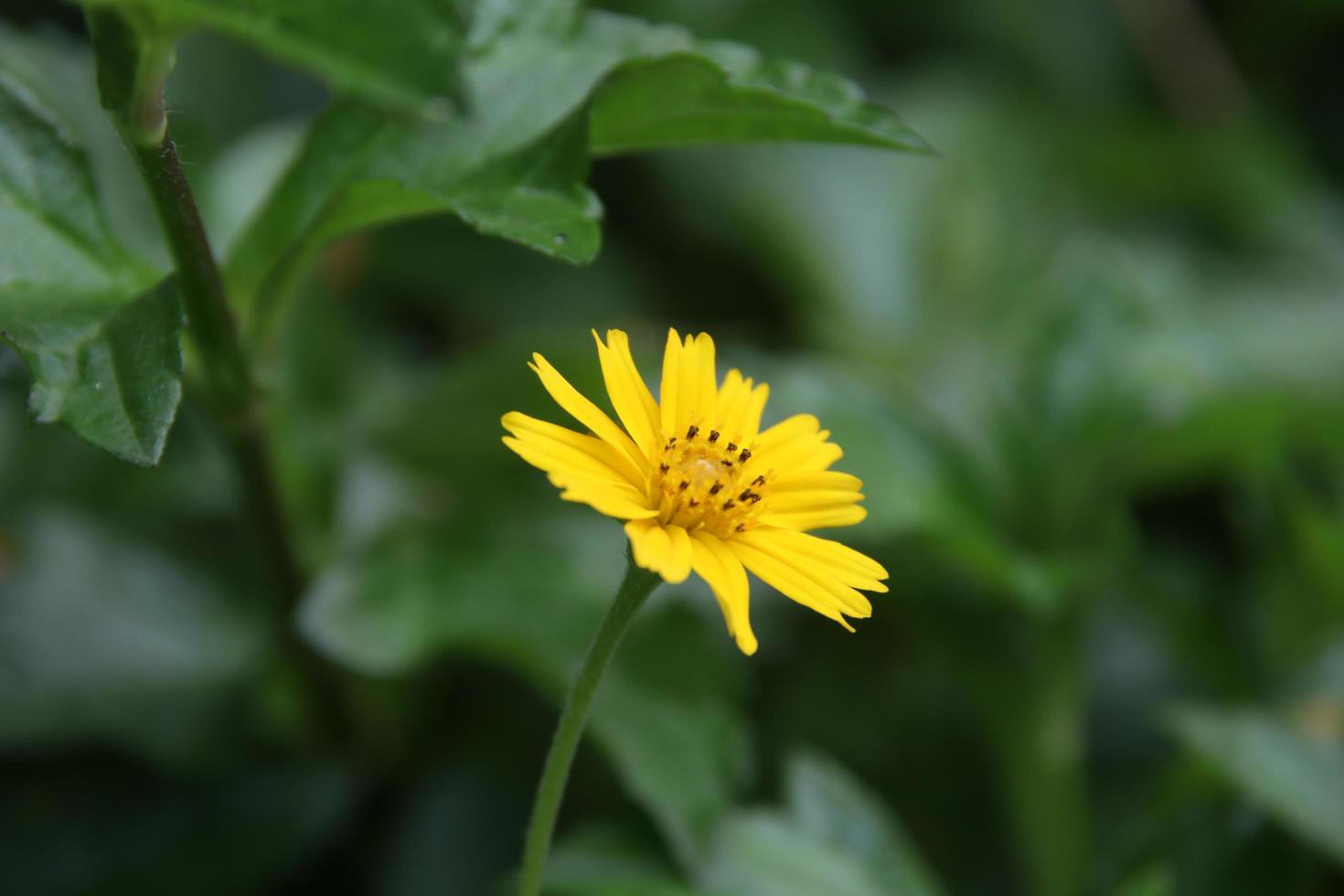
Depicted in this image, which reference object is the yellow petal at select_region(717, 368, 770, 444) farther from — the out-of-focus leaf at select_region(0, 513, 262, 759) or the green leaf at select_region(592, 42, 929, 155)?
the out-of-focus leaf at select_region(0, 513, 262, 759)

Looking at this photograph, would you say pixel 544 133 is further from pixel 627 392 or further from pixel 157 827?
pixel 157 827

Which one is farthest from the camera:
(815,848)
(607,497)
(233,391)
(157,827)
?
(157,827)

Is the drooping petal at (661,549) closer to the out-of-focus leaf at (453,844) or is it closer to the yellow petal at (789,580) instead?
the yellow petal at (789,580)

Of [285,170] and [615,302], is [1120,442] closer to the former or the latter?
[615,302]

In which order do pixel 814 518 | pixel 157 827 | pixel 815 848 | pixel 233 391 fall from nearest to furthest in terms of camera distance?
pixel 814 518, pixel 233 391, pixel 815 848, pixel 157 827

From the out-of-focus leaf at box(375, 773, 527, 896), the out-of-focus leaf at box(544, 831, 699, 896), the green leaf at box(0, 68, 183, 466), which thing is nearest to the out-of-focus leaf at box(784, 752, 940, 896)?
the out-of-focus leaf at box(544, 831, 699, 896)

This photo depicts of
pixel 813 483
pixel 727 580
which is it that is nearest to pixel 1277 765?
pixel 813 483

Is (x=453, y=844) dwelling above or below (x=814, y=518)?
below
